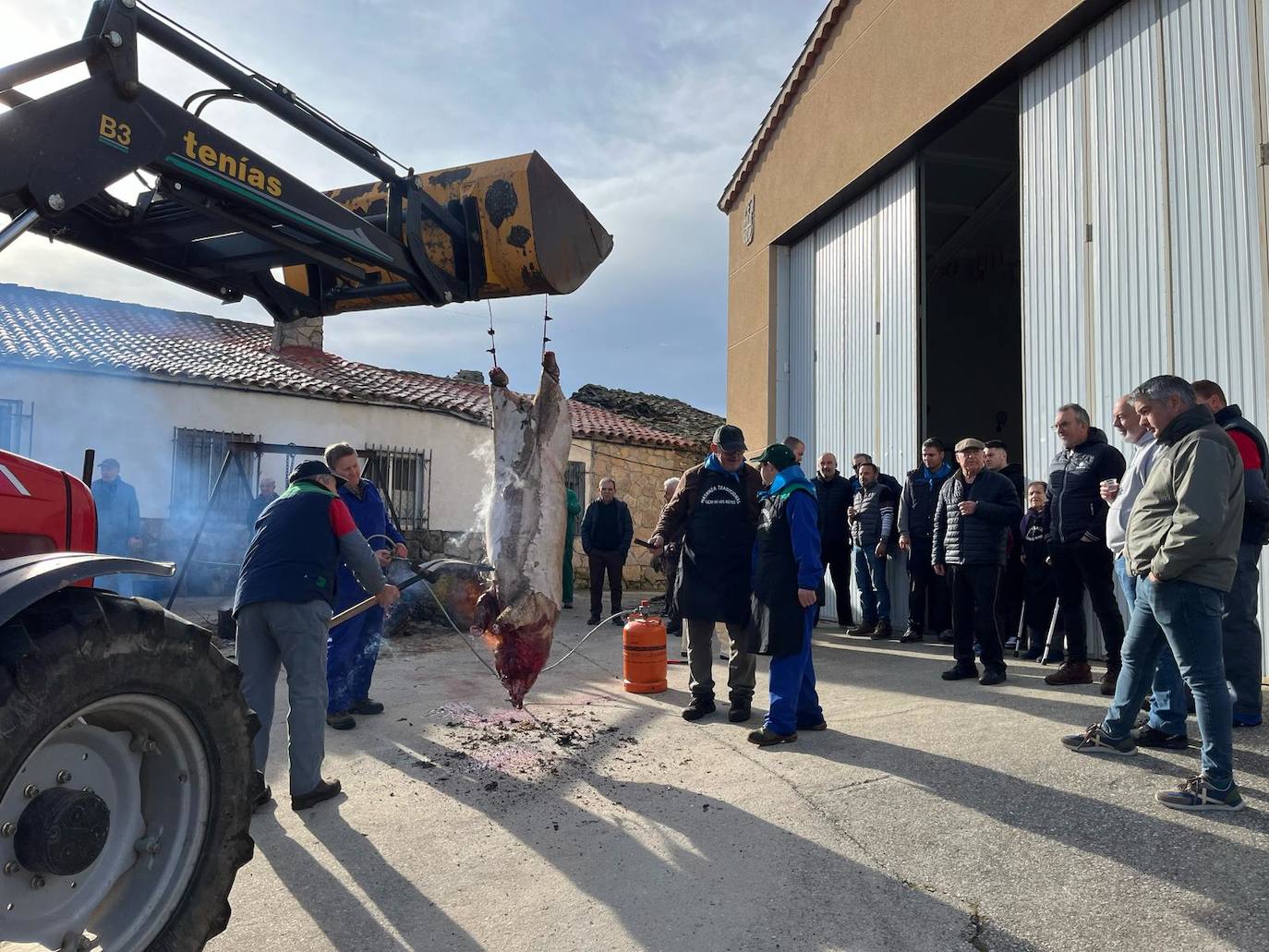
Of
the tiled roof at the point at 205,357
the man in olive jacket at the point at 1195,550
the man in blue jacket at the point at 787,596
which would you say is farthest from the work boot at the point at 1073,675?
the tiled roof at the point at 205,357

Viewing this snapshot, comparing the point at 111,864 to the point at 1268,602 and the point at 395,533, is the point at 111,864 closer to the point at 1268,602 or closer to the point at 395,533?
the point at 395,533

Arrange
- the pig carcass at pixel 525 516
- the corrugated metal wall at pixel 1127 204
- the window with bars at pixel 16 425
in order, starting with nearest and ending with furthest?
the pig carcass at pixel 525 516 → the corrugated metal wall at pixel 1127 204 → the window with bars at pixel 16 425

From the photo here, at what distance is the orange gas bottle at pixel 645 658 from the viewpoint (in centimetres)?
658

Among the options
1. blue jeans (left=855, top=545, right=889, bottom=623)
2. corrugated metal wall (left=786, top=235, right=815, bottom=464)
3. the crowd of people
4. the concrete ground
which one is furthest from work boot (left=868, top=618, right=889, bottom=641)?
corrugated metal wall (left=786, top=235, right=815, bottom=464)

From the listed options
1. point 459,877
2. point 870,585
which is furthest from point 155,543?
point 459,877

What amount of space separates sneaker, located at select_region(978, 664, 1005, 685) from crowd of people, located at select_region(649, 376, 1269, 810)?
1 centimetres

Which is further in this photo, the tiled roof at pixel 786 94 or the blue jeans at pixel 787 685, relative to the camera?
the tiled roof at pixel 786 94

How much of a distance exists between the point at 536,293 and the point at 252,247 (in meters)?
1.34

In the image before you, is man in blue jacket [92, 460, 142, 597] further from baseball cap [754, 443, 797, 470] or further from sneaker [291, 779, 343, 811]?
baseball cap [754, 443, 797, 470]

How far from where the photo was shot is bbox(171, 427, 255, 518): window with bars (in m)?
13.5

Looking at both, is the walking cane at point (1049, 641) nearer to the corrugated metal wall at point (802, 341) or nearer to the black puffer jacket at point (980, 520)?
the black puffer jacket at point (980, 520)

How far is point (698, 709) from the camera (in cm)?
576

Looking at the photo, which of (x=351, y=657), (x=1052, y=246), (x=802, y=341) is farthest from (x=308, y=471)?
(x=802, y=341)

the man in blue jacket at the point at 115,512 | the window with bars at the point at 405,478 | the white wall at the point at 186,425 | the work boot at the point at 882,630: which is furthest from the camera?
the window with bars at the point at 405,478
